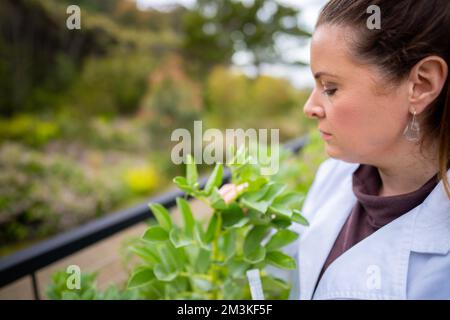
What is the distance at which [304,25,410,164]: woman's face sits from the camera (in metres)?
0.65

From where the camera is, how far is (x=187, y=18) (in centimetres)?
732

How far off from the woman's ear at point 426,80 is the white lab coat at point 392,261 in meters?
0.16

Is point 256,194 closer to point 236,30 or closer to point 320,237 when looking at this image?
point 320,237

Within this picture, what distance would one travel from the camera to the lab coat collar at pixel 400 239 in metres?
0.66

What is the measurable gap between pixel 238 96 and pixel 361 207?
19.4 ft

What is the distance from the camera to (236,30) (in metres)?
7.29

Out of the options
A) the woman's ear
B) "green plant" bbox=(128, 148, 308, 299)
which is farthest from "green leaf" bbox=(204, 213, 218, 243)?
the woman's ear

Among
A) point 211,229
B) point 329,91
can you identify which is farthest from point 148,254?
point 329,91

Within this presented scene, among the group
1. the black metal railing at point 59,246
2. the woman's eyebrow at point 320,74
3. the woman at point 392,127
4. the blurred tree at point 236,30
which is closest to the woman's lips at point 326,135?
the woman at point 392,127

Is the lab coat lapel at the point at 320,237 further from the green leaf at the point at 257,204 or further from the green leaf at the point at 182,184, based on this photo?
the green leaf at the point at 182,184

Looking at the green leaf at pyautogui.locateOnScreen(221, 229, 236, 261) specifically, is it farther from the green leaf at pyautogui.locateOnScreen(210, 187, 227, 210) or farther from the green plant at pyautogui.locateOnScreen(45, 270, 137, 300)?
the green plant at pyautogui.locateOnScreen(45, 270, 137, 300)

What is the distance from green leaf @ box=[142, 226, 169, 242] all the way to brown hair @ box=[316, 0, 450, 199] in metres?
0.49

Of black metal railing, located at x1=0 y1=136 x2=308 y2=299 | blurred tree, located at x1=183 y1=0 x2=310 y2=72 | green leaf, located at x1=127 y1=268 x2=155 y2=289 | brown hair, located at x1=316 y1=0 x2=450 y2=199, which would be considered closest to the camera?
brown hair, located at x1=316 y1=0 x2=450 y2=199
